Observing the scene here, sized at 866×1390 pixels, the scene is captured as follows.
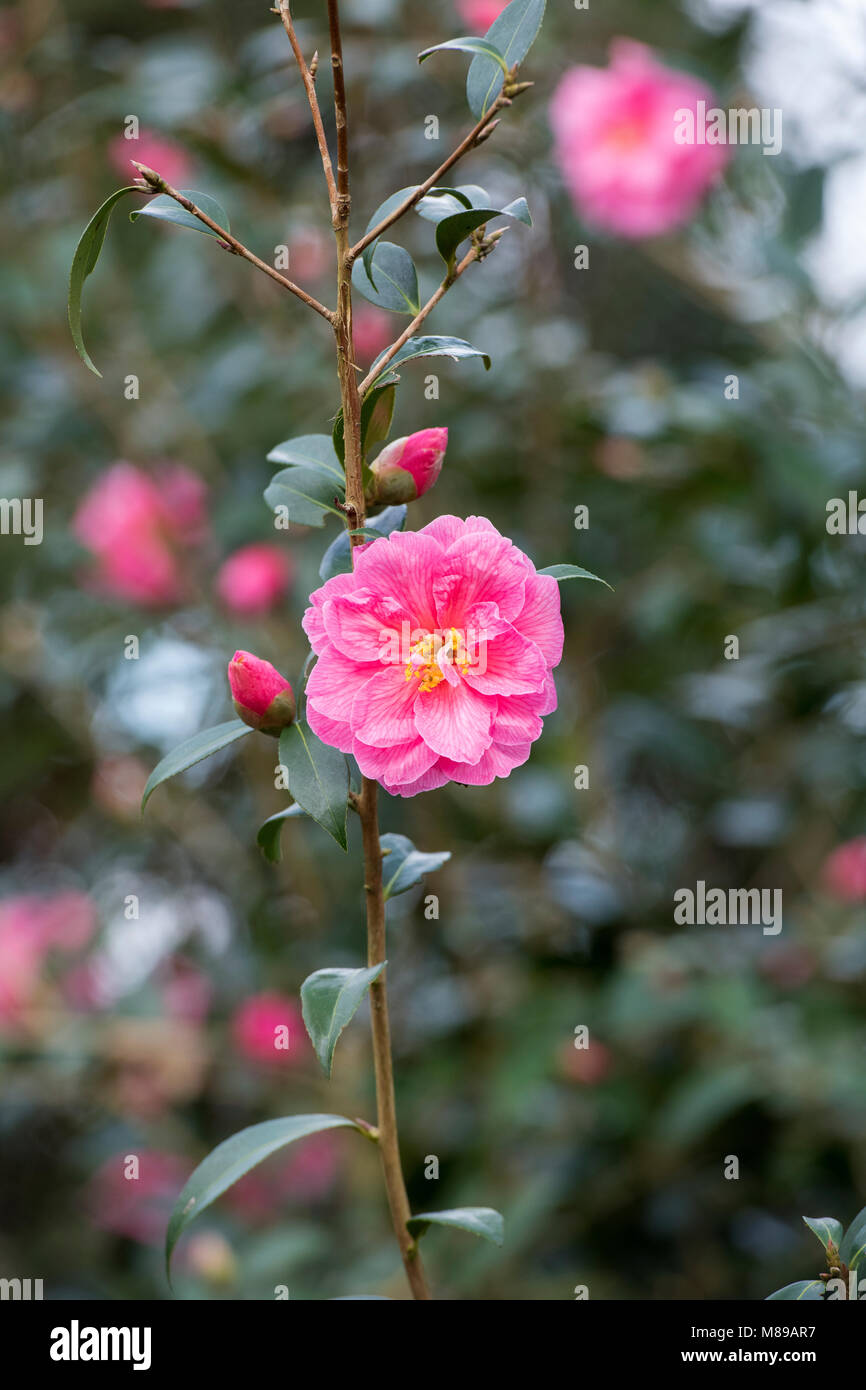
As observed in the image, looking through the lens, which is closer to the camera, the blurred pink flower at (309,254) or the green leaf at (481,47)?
the green leaf at (481,47)

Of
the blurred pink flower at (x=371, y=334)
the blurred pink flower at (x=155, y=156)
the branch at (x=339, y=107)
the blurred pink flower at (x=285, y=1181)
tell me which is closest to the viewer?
the branch at (x=339, y=107)

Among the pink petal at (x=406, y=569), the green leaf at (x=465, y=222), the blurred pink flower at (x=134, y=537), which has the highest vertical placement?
the blurred pink flower at (x=134, y=537)

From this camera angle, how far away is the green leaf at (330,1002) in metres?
0.46

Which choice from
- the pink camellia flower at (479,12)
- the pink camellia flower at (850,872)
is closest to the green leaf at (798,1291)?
the pink camellia flower at (850,872)

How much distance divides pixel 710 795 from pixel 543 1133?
1.69 ft

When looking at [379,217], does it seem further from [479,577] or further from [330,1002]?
[330,1002]

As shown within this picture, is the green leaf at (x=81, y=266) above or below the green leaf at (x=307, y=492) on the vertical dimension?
above

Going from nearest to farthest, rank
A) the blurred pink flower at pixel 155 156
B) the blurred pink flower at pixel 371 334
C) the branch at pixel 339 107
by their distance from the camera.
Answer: the branch at pixel 339 107 → the blurred pink flower at pixel 371 334 → the blurred pink flower at pixel 155 156

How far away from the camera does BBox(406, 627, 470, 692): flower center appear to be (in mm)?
515

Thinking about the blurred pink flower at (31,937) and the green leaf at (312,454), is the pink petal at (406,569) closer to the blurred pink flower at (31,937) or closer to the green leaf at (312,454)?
the green leaf at (312,454)

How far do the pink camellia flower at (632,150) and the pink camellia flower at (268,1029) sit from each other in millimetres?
1019

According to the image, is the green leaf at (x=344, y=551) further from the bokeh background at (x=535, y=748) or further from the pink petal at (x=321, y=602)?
the bokeh background at (x=535, y=748)

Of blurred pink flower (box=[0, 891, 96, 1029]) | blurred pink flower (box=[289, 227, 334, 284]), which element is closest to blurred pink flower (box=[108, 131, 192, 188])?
blurred pink flower (box=[289, 227, 334, 284])
